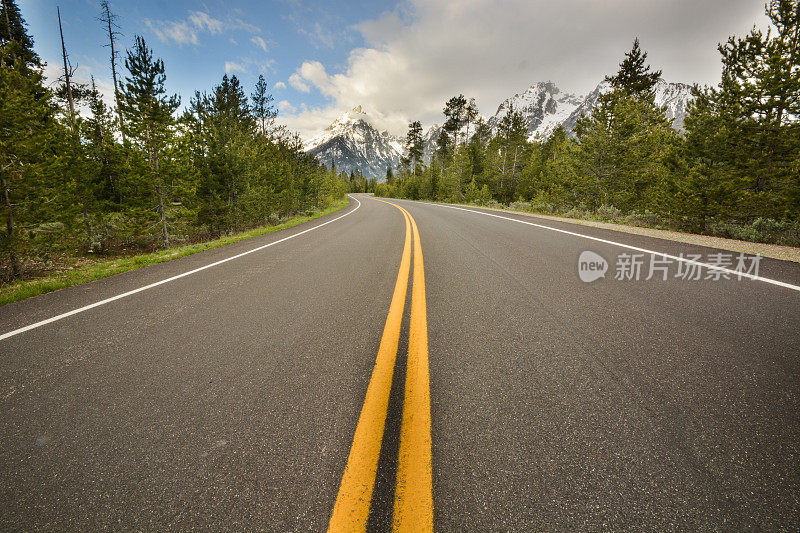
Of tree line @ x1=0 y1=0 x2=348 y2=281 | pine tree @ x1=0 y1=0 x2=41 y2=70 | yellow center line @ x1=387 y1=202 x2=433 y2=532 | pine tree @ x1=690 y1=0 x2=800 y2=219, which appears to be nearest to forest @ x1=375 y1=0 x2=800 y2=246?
pine tree @ x1=690 y1=0 x2=800 y2=219

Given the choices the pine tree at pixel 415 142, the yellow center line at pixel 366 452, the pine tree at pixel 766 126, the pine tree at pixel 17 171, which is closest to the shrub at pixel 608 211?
the pine tree at pixel 766 126

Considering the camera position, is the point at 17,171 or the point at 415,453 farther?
the point at 17,171

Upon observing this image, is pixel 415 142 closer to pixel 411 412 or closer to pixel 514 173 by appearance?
pixel 514 173

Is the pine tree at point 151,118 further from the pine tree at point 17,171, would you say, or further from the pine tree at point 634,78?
the pine tree at point 634,78

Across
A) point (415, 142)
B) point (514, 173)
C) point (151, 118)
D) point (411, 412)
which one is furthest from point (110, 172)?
point (415, 142)

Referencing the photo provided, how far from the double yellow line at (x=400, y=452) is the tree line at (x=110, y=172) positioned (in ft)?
36.0

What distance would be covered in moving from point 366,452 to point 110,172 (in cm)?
1909

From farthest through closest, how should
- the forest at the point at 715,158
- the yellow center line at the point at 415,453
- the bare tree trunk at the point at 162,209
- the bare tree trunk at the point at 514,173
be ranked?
1. the bare tree trunk at the point at 514,173
2. the bare tree trunk at the point at 162,209
3. the forest at the point at 715,158
4. the yellow center line at the point at 415,453

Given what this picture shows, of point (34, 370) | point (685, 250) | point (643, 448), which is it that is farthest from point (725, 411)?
point (685, 250)

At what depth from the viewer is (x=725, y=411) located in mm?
1587

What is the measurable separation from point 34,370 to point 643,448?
13.3 ft

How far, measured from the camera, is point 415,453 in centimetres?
131

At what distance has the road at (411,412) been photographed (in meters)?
1.12

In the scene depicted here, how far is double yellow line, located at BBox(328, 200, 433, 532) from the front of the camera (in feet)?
3.48
